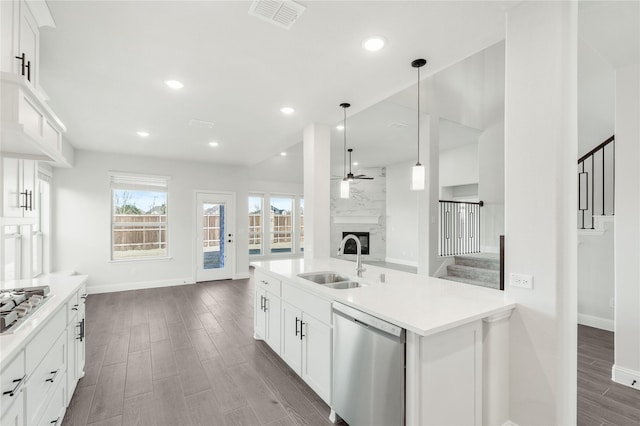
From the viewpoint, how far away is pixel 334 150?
709cm

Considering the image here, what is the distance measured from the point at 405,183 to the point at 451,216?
8.03 feet

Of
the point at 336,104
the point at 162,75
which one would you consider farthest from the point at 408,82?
the point at 162,75

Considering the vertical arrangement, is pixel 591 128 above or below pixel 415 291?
above

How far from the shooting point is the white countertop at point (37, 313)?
49.1 inches

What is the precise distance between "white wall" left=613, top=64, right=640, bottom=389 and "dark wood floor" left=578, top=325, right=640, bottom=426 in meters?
0.15

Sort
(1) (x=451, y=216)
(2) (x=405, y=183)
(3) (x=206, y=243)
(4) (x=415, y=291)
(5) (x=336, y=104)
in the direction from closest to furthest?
1. (4) (x=415, y=291)
2. (5) (x=336, y=104)
3. (1) (x=451, y=216)
4. (3) (x=206, y=243)
5. (2) (x=405, y=183)

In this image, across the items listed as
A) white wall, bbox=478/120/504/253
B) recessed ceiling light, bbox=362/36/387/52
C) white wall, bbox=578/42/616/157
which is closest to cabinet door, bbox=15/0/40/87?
recessed ceiling light, bbox=362/36/387/52

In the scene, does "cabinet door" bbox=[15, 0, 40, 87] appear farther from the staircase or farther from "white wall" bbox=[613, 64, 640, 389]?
the staircase

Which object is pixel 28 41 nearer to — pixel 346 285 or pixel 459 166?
pixel 346 285

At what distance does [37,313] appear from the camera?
1702 mm

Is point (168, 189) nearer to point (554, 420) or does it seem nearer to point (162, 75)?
point (162, 75)

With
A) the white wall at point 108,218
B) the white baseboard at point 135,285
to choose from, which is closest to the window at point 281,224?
the white wall at point 108,218

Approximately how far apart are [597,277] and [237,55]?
4897 mm

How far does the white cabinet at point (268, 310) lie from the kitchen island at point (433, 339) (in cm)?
35
